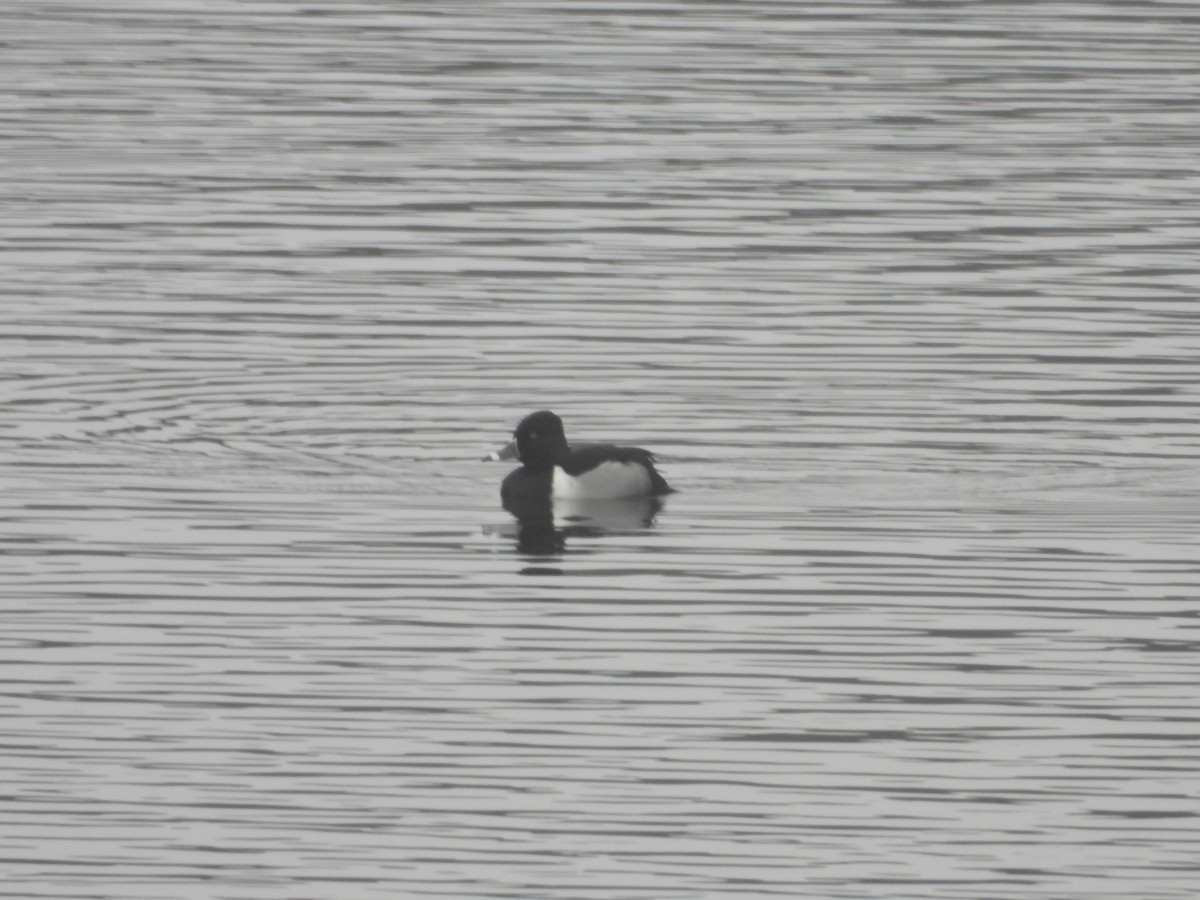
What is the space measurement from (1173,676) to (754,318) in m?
10.4

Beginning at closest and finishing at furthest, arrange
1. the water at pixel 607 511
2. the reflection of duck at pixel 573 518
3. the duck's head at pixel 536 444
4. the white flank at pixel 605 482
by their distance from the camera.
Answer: the water at pixel 607 511, the reflection of duck at pixel 573 518, the white flank at pixel 605 482, the duck's head at pixel 536 444

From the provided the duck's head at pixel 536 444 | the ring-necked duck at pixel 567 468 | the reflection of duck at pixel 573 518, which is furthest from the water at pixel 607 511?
the duck's head at pixel 536 444

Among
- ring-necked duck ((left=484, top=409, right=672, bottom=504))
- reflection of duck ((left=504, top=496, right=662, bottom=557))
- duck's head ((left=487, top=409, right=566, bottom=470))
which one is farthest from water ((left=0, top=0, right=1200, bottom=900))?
duck's head ((left=487, top=409, right=566, bottom=470))

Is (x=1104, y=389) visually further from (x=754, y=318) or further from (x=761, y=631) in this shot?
(x=761, y=631)

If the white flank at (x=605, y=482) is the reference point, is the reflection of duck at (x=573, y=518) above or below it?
below

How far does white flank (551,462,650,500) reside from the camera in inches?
694

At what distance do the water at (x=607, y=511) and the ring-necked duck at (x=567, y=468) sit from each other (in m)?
0.26

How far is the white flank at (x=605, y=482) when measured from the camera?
57.8ft

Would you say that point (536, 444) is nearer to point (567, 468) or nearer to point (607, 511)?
point (567, 468)

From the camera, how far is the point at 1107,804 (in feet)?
38.1

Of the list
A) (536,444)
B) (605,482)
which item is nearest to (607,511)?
(605,482)

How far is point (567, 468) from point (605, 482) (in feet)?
1.07

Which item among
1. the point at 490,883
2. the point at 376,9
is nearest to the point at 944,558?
the point at 490,883

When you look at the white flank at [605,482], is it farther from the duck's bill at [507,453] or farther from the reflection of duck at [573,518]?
the duck's bill at [507,453]
